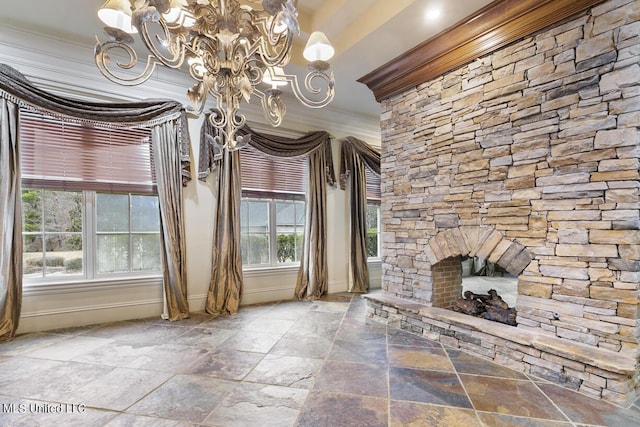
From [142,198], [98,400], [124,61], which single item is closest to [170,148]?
[142,198]

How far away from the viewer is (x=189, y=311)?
12.2 feet

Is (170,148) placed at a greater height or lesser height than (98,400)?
greater

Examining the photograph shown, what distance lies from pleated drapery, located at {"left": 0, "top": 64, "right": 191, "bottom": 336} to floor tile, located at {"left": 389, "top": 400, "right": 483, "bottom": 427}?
2.66 meters

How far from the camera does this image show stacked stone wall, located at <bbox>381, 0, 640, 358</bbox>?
1.96m

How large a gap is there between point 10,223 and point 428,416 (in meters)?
3.78

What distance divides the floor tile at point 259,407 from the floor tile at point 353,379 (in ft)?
0.65

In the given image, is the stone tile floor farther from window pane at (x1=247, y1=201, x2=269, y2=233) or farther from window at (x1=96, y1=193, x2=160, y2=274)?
window pane at (x1=247, y1=201, x2=269, y2=233)

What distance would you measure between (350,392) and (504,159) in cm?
211

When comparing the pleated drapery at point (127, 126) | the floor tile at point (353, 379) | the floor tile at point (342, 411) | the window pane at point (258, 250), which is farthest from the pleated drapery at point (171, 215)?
the floor tile at point (342, 411)

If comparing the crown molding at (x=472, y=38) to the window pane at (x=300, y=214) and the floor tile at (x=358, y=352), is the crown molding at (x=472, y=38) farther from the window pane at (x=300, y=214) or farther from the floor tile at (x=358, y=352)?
the floor tile at (x=358, y=352)

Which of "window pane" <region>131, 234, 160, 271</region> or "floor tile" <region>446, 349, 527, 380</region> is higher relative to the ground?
"window pane" <region>131, 234, 160, 271</region>

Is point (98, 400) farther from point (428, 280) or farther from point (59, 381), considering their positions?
point (428, 280)

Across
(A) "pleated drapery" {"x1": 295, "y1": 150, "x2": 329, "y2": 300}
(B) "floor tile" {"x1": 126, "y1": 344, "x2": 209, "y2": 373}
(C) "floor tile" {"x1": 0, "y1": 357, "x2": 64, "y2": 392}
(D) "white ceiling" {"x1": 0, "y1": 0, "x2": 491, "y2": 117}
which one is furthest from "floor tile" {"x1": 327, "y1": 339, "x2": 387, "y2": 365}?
(D) "white ceiling" {"x1": 0, "y1": 0, "x2": 491, "y2": 117}

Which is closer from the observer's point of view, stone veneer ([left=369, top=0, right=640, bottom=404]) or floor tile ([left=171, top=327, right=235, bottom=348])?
stone veneer ([left=369, top=0, right=640, bottom=404])
